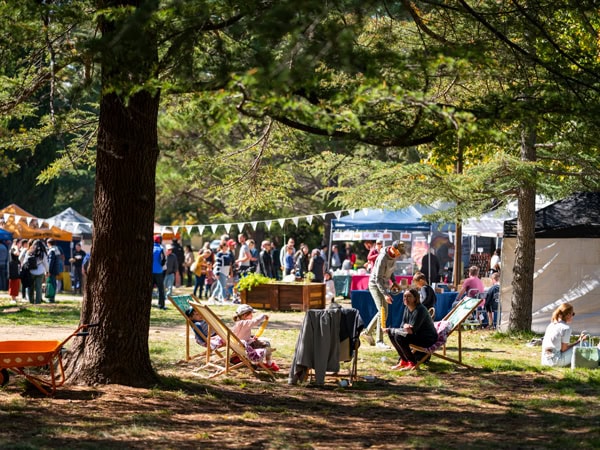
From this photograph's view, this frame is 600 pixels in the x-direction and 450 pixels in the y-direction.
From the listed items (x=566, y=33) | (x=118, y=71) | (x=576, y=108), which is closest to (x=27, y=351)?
(x=118, y=71)

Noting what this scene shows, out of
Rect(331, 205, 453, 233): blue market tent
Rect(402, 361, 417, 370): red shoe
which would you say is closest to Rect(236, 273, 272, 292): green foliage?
Rect(331, 205, 453, 233): blue market tent

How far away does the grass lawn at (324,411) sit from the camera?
7.43 metres

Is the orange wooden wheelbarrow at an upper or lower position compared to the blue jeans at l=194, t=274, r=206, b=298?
lower

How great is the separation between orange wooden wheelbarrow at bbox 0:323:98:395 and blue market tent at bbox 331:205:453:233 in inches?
583

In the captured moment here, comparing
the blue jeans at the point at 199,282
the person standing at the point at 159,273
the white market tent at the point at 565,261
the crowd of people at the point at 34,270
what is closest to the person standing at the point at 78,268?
the crowd of people at the point at 34,270

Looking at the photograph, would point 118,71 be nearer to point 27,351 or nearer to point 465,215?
point 27,351

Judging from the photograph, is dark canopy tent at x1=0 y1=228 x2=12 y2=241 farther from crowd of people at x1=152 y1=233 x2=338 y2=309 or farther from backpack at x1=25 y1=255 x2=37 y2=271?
backpack at x1=25 y1=255 x2=37 y2=271

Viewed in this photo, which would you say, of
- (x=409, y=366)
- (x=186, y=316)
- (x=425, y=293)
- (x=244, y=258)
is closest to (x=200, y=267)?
(x=244, y=258)

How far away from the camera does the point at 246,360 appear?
10844 millimetres

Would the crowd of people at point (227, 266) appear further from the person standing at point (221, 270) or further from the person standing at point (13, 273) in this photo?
the person standing at point (13, 273)

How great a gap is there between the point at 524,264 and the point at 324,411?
8206mm

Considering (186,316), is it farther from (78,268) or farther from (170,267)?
(78,268)

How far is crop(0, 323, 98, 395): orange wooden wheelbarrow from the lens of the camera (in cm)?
883

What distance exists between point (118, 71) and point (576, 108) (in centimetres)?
388
